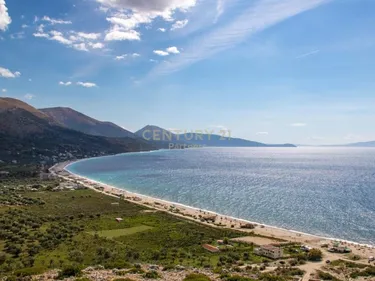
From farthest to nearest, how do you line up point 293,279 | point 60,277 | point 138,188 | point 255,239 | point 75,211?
point 138,188 < point 75,211 < point 255,239 < point 293,279 < point 60,277

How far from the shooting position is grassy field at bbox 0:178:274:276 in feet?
115

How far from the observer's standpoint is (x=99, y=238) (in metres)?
46.5

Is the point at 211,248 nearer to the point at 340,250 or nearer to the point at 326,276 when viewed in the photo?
the point at 326,276

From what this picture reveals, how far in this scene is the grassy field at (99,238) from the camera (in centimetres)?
3491

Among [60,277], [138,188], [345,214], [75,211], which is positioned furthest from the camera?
[138,188]

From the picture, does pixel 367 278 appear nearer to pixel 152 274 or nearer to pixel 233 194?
pixel 152 274

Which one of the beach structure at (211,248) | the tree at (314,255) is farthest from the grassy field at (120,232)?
the tree at (314,255)

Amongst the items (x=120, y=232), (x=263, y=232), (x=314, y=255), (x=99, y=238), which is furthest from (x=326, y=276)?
(x=120, y=232)

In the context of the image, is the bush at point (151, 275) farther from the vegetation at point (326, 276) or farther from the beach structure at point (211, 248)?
the beach structure at point (211, 248)

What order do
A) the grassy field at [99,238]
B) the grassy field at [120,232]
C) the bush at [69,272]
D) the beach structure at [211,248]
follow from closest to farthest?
the bush at [69,272], the grassy field at [99,238], the beach structure at [211,248], the grassy field at [120,232]

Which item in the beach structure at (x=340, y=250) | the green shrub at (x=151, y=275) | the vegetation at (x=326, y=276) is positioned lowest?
the beach structure at (x=340, y=250)

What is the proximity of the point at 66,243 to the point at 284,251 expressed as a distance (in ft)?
93.5

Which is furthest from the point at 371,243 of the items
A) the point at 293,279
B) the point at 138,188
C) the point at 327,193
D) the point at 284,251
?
the point at 138,188

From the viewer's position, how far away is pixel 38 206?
70.5 meters
